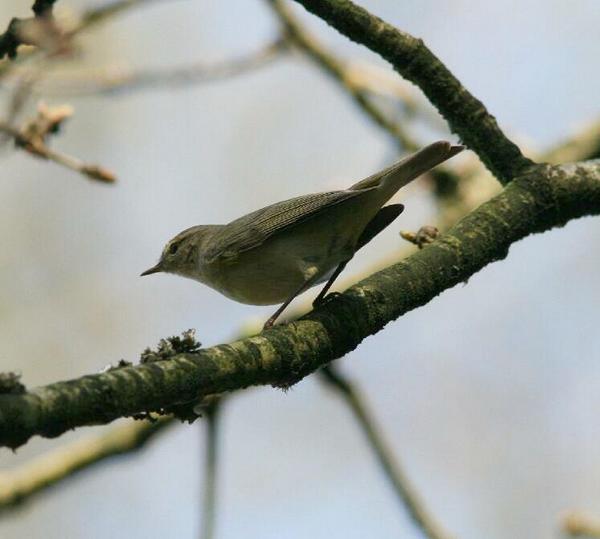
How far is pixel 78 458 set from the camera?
565 centimetres

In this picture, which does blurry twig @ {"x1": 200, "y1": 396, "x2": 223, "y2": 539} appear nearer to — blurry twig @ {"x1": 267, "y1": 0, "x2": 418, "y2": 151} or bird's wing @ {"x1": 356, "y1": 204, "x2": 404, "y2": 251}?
bird's wing @ {"x1": 356, "y1": 204, "x2": 404, "y2": 251}

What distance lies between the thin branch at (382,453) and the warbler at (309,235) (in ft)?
3.64

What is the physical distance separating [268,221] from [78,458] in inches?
86.6

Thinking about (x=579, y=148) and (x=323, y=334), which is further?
(x=579, y=148)

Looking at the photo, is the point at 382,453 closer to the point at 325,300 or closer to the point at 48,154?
the point at 325,300

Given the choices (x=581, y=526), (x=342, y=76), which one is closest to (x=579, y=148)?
(x=342, y=76)

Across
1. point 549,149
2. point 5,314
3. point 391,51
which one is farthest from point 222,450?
point 5,314

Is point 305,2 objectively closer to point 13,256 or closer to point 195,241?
point 195,241

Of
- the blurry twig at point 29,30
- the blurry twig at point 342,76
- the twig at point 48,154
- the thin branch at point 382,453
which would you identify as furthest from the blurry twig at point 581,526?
the blurry twig at point 342,76

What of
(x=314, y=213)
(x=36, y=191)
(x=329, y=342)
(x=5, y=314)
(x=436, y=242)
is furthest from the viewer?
(x=36, y=191)

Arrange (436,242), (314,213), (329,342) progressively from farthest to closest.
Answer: (314,213) < (436,242) < (329,342)

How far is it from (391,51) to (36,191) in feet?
29.4

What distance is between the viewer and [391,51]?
375 centimetres

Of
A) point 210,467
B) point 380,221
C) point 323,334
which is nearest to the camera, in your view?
point 323,334
